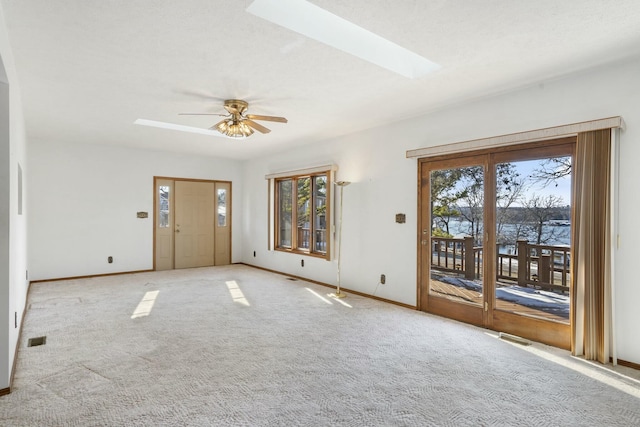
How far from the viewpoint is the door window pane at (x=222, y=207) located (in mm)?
8094

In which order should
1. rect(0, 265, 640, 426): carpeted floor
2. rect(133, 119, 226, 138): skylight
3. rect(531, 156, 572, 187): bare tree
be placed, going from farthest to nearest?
rect(133, 119, 226, 138): skylight
rect(531, 156, 572, 187): bare tree
rect(0, 265, 640, 426): carpeted floor

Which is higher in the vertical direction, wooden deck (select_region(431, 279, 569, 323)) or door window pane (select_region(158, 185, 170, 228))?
door window pane (select_region(158, 185, 170, 228))

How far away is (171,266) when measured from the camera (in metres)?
7.43

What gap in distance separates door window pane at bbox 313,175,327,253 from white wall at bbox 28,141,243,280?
3.15 metres

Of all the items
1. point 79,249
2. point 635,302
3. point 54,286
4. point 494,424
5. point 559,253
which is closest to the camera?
point 494,424

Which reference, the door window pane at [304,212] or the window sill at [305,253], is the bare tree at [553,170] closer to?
the window sill at [305,253]

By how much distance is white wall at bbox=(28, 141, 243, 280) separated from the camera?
238 inches

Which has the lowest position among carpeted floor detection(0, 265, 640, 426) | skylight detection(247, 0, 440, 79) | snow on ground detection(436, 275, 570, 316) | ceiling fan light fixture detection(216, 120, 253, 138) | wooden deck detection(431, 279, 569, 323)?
carpeted floor detection(0, 265, 640, 426)

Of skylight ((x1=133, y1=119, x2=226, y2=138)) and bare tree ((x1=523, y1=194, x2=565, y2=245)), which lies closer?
bare tree ((x1=523, y1=194, x2=565, y2=245))

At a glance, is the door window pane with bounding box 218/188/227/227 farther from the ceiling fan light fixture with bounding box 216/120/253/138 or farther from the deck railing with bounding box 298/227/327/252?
the ceiling fan light fixture with bounding box 216/120/253/138

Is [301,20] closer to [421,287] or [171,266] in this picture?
[421,287]

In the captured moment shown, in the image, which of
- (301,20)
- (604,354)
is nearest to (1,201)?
(301,20)

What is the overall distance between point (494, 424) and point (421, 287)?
237 centimetres

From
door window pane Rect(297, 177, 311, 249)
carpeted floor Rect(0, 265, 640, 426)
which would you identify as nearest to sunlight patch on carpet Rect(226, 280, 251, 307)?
carpeted floor Rect(0, 265, 640, 426)
